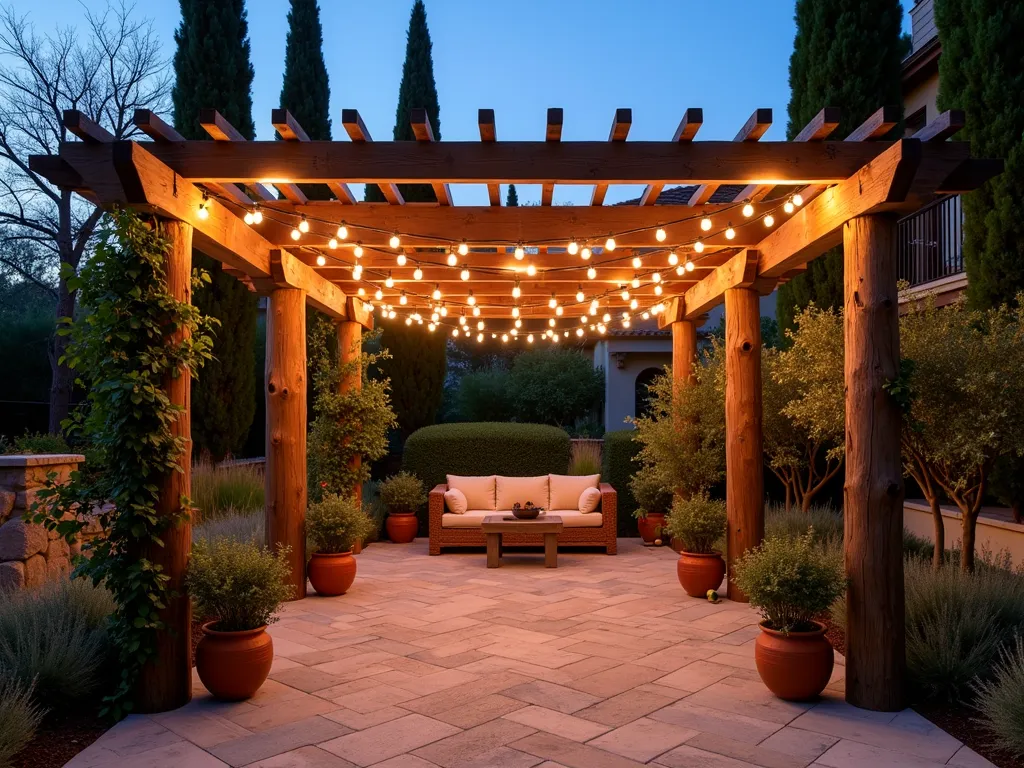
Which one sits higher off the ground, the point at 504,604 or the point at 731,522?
the point at 731,522

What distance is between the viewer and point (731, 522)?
22.6 feet

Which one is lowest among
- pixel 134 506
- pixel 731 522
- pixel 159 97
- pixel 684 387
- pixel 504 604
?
pixel 504 604

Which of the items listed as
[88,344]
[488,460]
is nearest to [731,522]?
[488,460]

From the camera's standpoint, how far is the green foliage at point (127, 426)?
13.3 ft

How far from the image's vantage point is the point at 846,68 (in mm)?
10016

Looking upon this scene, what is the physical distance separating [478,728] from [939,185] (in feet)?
11.7

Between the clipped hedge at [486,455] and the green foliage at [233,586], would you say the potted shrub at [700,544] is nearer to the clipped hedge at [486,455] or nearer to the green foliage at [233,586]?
the green foliage at [233,586]

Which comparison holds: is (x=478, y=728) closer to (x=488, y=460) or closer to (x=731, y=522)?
(x=731, y=522)

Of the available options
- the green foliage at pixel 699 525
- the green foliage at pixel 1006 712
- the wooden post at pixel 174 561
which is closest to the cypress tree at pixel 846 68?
the green foliage at pixel 699 525

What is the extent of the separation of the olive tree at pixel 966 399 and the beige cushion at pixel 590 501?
13.5 feet

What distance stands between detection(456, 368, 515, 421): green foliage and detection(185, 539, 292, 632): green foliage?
1409 centimetres

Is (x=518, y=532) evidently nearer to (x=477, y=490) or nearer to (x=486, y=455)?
(x=477, y=490)

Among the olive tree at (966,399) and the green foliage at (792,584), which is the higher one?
the olive tree at (966,399)

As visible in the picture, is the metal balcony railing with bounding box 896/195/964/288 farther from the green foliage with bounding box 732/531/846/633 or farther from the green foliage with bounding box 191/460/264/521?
the green foliage with bounding box 191/460/264/521
